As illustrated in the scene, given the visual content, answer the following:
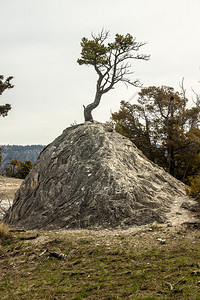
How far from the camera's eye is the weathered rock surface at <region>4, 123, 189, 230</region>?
38.7 ft

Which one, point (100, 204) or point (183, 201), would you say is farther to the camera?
point (183, 201)

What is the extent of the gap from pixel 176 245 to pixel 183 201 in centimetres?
506

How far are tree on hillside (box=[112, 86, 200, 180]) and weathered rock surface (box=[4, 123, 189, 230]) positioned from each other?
8.35 meters

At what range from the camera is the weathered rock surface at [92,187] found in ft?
38.7

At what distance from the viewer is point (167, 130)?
81.8 feet

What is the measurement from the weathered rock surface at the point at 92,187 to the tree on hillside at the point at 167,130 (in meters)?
8.35

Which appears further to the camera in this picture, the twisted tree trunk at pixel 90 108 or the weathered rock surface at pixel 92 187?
the twisted tree trunk at pixel 90 108

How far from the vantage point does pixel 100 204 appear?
12.0 m

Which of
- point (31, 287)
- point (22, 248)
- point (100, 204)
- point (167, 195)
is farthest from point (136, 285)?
point (167, 195)

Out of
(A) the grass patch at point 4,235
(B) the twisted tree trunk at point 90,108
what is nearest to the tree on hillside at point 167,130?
(B) the twisted tree trunk at point 90,108

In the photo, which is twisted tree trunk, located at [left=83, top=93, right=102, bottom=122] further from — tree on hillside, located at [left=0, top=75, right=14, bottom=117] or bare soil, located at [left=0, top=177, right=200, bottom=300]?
tree on hillside, located at [left=0, top=75, right=14, bottom=117]

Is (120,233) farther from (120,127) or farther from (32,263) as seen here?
(120,127)

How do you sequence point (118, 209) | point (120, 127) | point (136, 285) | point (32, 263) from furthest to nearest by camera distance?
1. point (120, 127)
2. point (118, 209)
3. point (32, 263)
4. point (136, 285)

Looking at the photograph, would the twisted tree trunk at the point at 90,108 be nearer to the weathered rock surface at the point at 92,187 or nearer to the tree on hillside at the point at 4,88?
the weathered rock surface at the point at 92,187
